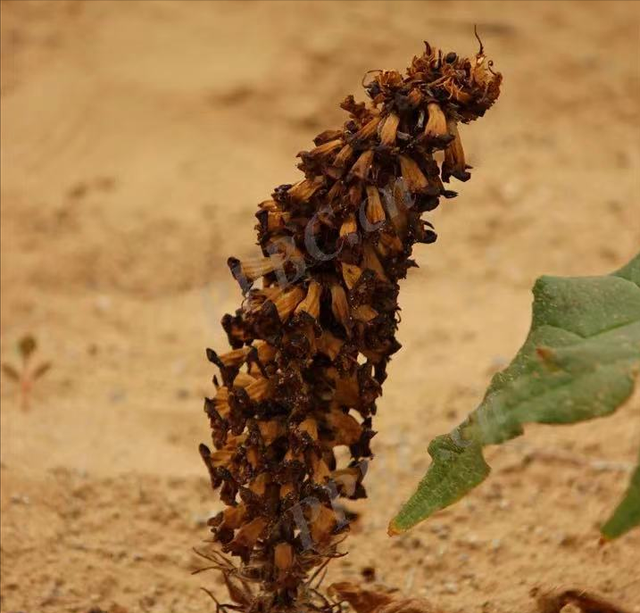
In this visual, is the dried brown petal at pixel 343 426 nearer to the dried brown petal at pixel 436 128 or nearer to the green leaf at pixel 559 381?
the green leaf at pixel 559 381

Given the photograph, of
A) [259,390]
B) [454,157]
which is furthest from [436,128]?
[259,390]

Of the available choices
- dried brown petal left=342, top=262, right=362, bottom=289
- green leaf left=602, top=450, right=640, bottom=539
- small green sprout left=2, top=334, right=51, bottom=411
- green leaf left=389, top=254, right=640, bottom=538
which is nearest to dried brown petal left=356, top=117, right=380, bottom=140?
dried brown petal left=342, top=262, right=362, bottom=289

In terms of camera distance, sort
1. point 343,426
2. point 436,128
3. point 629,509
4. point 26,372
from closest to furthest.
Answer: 1. point 629,509
2. point 436,128
3. point 343,426
4. point 26,372

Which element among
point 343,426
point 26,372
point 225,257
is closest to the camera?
point 343,426

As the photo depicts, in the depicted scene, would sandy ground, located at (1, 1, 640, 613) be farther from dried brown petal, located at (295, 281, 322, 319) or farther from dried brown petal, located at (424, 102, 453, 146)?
dried brown petal, located at (424, 102, 453, 146)

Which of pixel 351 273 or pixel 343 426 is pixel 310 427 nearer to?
pixel 343 426

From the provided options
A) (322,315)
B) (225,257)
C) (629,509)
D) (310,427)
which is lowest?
(629,509)

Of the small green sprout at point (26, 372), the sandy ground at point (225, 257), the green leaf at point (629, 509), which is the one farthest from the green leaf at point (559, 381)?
the small green sprout at point (26, 372)
